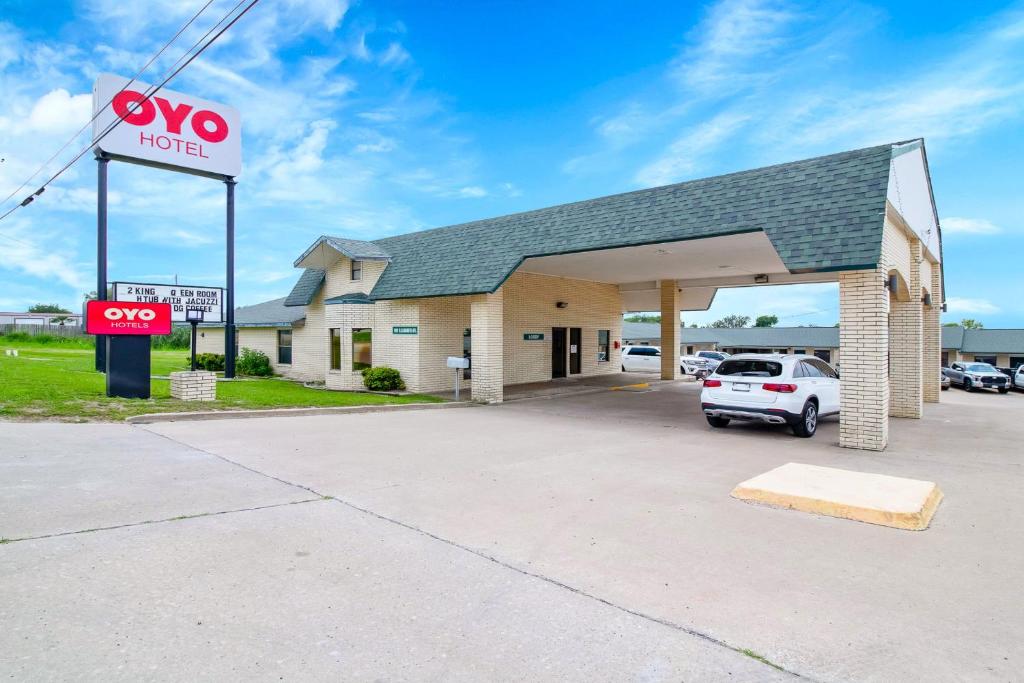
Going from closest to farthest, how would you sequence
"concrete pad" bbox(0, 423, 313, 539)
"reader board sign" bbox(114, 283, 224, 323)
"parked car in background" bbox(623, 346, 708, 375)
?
1. "concrete pad" bbox(0, 423, 313, 539)
2. "reader board sign" bbox(114, 283, 224, 323)
3. "parked car in background" bbox(623, 346, 708, 375)

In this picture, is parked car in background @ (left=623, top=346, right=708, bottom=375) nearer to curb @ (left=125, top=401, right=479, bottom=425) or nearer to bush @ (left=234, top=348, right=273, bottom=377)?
curb @ (left=125, top=401, right=479, bottom=425)

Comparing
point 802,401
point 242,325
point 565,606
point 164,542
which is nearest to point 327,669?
point 565,606

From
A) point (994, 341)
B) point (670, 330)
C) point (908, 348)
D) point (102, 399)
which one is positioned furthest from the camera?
point (994, 341)

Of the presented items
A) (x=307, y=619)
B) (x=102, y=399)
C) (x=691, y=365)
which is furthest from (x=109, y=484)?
(x=691, y=365)

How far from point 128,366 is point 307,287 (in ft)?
33.3

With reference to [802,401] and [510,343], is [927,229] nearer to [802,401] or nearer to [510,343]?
[802,401]

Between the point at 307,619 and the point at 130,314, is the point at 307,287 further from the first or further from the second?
the point at 307,619

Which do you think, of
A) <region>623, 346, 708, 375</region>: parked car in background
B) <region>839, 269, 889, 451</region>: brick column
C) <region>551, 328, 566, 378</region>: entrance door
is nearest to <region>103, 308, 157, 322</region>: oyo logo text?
<region>551, 328, 566, 378</region>: entrance door

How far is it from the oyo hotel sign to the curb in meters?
11.7

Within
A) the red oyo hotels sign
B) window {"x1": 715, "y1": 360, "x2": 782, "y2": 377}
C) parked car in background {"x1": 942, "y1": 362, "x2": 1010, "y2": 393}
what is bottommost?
parked car in background {"x1": 942, "y1": 362, "x2": 1010, "y2": 393}

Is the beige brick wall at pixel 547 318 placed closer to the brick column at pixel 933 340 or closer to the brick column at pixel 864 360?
the brick column at pixel 933 340

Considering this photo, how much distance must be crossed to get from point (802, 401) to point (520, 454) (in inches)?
234

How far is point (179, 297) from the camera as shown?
21000 mm

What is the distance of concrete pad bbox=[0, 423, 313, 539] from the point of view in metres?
5.65
